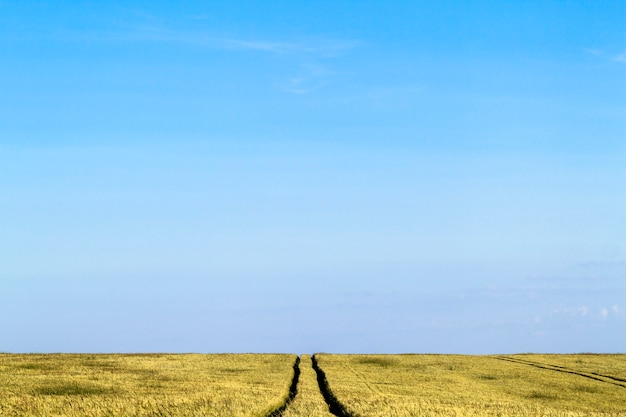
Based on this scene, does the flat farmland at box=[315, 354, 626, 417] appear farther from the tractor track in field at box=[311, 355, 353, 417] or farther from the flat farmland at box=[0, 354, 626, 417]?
the tractor track in field at box=[311, 355, 353, 417]

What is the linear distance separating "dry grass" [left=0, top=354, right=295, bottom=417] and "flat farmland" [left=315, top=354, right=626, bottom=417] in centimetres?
472

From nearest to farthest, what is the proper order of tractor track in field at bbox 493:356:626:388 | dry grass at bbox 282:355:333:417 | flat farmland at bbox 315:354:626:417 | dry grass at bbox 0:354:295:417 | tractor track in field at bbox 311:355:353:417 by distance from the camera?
dry grass at bbox 282:355:333:417 < dry grass at bbox 0:354:295:417 < tractor track in field at bbox 311:355:353:417 < flat farmland at bbox 315:354:626:417 < tractor track in field at bbox 493:356:626:388

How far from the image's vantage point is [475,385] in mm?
51531

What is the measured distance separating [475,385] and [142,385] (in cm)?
2302

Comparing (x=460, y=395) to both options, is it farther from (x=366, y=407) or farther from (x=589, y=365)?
(x=589, y=365)

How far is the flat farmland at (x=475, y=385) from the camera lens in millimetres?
36188

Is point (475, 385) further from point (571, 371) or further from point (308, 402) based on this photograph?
point (308, 402)

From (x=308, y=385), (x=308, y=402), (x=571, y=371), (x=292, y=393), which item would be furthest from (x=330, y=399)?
(x=571, y=371)

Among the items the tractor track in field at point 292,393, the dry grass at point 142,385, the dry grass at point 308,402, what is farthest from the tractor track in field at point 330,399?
the dry grass at point 142,385

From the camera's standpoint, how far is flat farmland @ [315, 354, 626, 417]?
36.2 m

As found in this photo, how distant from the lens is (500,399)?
43094 mm

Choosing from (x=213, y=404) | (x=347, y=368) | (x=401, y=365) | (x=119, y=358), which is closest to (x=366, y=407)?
(x=213, y=404)

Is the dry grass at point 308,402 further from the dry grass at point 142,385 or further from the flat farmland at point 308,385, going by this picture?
the dry grass at point 142,385

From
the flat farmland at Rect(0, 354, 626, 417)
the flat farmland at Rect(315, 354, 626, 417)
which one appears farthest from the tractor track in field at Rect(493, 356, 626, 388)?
the flat farmland at Rect(0, 354, 626, 417)
